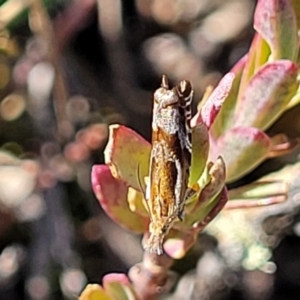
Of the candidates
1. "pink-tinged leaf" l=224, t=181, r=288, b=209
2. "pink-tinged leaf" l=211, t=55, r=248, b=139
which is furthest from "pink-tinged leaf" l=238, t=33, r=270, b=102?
"pink-tinged leaf" l=224, t=181, r=288, b=209

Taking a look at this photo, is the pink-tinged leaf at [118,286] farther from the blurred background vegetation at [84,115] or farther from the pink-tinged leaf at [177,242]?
the blurred background vegetation at [84,115]

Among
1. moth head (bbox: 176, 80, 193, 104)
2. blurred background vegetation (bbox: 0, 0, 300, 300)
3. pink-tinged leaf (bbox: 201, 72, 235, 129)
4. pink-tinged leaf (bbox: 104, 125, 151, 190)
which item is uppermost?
moth head (bbox: 176, 80, 193, 104)

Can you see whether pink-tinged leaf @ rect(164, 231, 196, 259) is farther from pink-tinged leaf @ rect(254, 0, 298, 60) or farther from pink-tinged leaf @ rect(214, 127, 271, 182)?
pink-tinged leaf @ rect(254, 0, 298, 60)

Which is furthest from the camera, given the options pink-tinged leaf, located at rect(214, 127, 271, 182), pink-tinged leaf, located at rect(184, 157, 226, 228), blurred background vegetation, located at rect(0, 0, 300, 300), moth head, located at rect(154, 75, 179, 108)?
blurred background vegetation, located at rect(0, 0, 300, 300)

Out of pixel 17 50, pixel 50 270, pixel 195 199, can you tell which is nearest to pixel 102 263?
pixel 50 270

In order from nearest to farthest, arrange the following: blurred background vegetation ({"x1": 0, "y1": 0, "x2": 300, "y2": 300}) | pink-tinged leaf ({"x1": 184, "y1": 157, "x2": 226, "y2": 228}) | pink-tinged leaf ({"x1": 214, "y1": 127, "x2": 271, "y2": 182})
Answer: pink-tinged leaf ({"x1": 184, "y1": 157, "x2": 226, "y2": 228}) → pink-tinged leaf ({"x1": 214, "y1": 127, "x2": 271, "y2": 182}) → blurred background vegetation ({"x1": 0, "y1": 0, "x2": 300, "y2": 300})

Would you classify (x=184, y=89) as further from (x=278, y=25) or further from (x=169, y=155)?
(x=278, y=25)

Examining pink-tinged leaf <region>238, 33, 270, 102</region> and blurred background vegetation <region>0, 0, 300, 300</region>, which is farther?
blurred background vegetation <region>0, 0, 300, 300</region>

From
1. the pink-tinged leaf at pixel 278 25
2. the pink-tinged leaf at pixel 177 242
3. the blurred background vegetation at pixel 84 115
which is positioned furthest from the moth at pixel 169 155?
the blurred background vegetation at pixel 84 115
